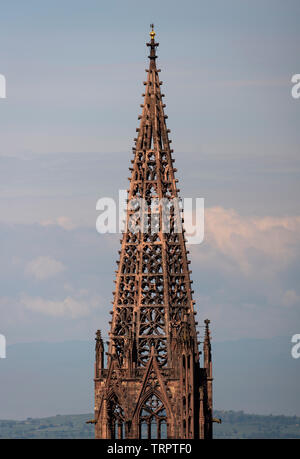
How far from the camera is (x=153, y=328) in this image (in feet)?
429

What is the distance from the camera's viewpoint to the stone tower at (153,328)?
130 metres

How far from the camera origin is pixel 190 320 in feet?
432

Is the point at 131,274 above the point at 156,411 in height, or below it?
above

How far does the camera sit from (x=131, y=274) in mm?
131375

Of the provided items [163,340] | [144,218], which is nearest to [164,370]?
[163,340]

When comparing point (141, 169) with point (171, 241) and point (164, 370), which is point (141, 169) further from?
point (164, 370)

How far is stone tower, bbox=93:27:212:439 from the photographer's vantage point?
130m

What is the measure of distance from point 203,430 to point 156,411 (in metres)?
3.79
